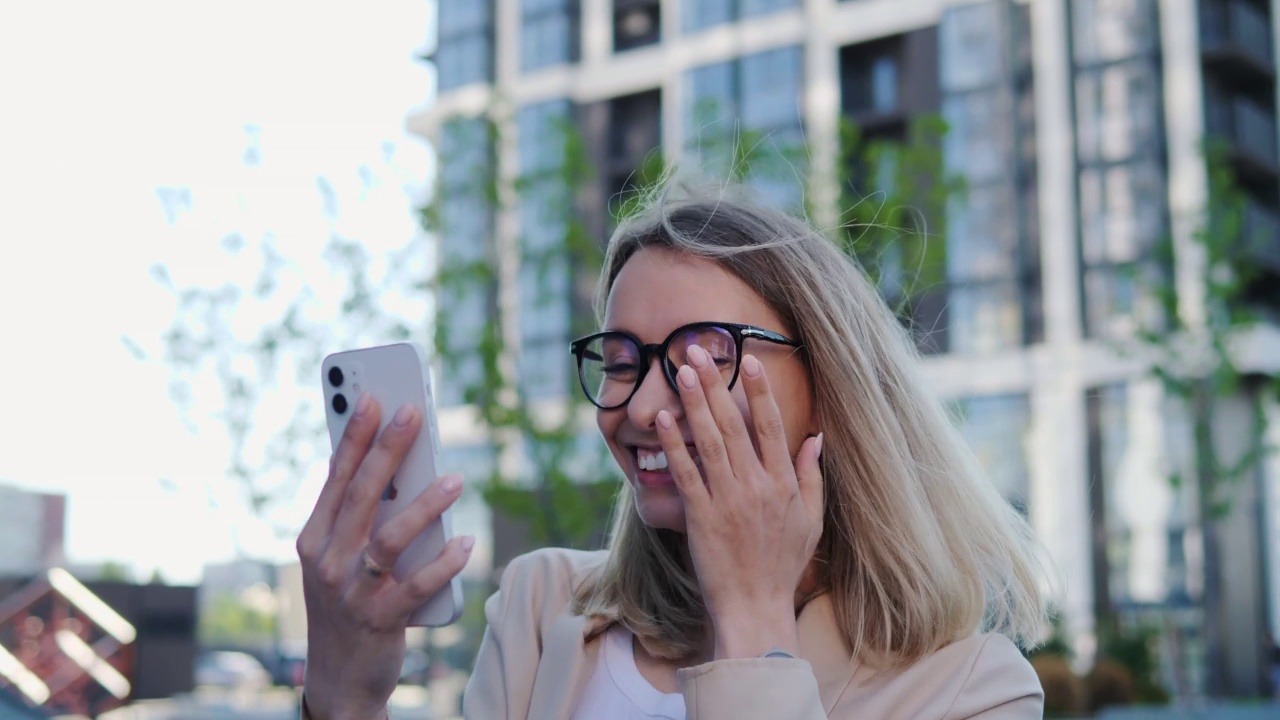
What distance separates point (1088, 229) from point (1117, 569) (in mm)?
7594

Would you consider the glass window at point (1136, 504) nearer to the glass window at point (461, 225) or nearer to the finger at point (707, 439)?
the glass window at point (461, 225)

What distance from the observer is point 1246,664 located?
2753 centimetres

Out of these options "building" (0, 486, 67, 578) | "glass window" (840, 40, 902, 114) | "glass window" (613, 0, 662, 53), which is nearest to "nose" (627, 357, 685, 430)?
"building" (0, 486, 67, 578)

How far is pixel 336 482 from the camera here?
1.71m

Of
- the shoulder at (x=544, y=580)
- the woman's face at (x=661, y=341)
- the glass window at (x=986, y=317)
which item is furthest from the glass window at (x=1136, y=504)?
the woman's face at (x=661, y=341)

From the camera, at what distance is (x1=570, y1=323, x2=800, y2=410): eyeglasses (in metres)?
1.97

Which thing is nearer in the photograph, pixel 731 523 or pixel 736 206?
pixel 731 523

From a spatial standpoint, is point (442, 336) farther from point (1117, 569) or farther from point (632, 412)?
point (1117, 569)

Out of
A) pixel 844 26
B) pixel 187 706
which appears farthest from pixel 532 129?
pixel 187 706

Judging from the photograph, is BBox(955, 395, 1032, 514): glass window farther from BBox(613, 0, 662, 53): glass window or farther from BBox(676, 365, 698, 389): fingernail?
BBox(676, 365, 698, 389): fingernail

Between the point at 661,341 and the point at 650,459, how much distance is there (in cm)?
19

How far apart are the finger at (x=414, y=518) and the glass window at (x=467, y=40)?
114ft

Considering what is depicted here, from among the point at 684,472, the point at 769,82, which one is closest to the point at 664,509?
the point at 684,472

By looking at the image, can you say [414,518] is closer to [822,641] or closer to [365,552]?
[365,552]
